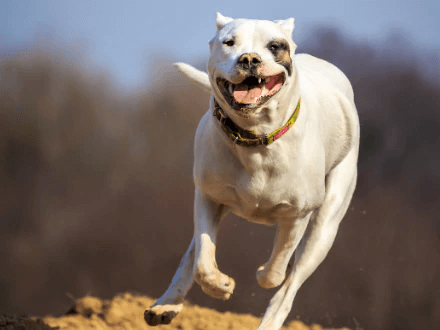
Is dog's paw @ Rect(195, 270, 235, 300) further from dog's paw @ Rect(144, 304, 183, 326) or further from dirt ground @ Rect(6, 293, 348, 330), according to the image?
dirt ground @ Rect(6, 293, 348, 330)

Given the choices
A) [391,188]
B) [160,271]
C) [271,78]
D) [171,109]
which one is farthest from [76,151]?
[271,78]

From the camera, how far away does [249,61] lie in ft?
8.98

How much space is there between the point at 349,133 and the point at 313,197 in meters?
0.74

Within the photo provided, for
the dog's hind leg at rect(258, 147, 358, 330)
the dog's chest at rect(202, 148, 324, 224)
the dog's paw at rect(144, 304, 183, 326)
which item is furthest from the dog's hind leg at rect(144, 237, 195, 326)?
the dog's chest at rect(202, 148, 324, 224)

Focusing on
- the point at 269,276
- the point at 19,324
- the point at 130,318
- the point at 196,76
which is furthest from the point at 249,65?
the point at 130,318

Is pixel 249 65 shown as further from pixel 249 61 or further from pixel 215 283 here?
pixel 215 283

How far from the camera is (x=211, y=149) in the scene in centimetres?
318

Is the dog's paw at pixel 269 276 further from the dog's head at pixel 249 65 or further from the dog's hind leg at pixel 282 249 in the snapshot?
the dog's head at pixel 249 65

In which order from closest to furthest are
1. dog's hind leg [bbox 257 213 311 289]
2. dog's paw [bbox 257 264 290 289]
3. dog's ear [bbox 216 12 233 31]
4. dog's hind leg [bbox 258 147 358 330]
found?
1. dog's ear [bbox 216 12 233 31]
2. dog's hind leg [bbox 257 213 311 289]
3. dog's paw [bbox 257 264 290 289]
4. dog's hind leg [bbox 258 147 358 330]

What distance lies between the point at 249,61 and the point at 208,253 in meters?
1.06

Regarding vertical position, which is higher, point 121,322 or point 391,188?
point 391,188

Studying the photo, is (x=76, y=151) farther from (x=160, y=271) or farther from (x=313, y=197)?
(x=313, y=197)

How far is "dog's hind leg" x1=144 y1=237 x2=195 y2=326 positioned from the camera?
3715 mm

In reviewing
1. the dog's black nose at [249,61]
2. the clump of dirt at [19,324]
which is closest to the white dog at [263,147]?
the dog's black nose at [249,61]
